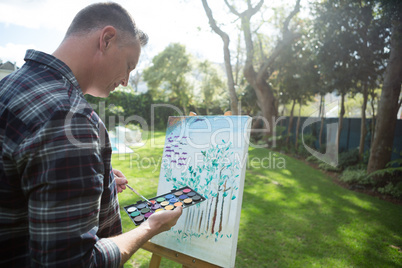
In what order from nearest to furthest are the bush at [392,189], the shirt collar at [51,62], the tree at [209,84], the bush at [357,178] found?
1. the shirt collar at [51,62]
2. the bush at [392,189]
3. the bush at [357,178]
4. the tree at [209,84]

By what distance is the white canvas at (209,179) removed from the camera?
162cm

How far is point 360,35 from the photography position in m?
5.79

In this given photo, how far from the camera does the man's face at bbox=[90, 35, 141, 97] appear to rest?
1005 mm

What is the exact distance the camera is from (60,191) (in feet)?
2.28

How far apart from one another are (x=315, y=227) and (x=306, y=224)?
12 cm

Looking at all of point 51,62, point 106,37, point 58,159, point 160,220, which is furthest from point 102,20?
point 160,220

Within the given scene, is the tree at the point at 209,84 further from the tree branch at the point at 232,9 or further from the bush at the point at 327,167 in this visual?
the bush at the point at 327,167

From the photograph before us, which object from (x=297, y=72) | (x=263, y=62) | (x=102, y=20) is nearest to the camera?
(x=102, y=20)

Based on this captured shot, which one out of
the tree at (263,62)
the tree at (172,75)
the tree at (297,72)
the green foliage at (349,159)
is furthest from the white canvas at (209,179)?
the tree at (172,75)

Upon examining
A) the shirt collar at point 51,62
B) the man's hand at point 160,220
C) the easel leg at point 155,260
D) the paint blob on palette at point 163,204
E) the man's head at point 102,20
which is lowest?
the easel leg at point 155,260

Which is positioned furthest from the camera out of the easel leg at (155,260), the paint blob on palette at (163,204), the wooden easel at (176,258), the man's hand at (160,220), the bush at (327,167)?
the bush at (327,167)

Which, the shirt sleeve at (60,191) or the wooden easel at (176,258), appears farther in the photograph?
the wooden easel at (176,258)

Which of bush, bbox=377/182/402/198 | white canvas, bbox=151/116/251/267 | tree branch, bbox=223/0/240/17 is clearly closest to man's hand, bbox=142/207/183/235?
white canvas, bbox=151/116/251/267

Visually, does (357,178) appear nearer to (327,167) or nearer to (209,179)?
(327,167)
